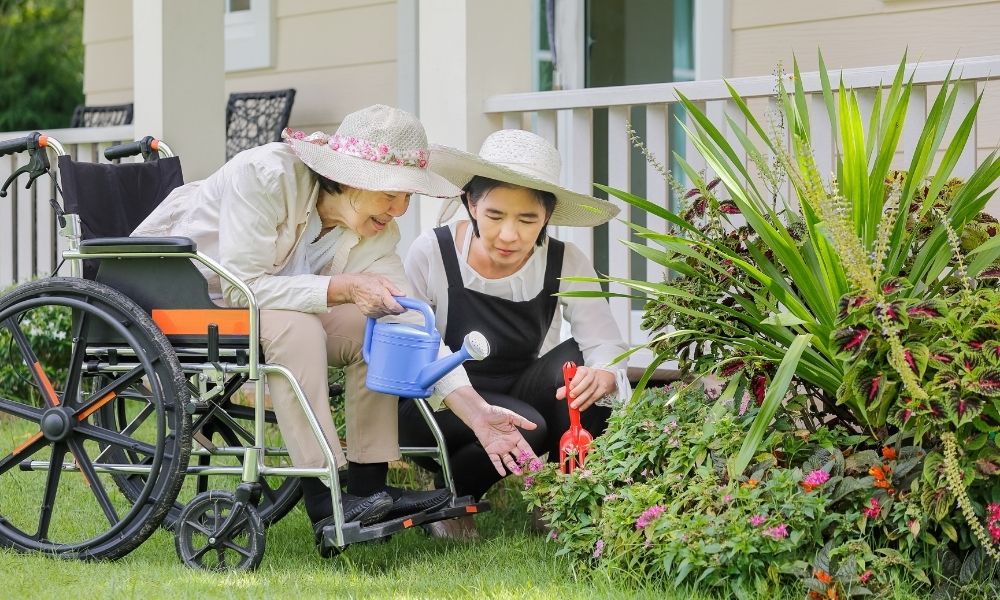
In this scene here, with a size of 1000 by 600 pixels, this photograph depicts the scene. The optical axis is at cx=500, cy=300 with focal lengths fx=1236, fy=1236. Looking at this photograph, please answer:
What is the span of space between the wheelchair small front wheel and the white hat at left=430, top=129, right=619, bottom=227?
1043 mm

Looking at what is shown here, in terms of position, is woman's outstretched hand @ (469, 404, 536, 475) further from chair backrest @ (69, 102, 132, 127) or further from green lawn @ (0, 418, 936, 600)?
chair backrest @ (69, 102, 132, 127)

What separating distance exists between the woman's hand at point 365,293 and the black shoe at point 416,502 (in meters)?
0.45

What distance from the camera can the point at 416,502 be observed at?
2.97 m

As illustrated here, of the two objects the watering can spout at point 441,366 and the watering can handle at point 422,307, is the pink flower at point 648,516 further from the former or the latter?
the watering can handle at point 422,307

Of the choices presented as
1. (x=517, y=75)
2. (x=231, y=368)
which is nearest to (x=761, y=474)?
(x=231, y=368)

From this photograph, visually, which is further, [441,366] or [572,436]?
[572,436]

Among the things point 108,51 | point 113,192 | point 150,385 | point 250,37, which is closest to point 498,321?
point 150,385

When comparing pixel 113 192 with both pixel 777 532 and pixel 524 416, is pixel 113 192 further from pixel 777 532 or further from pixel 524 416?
pixel 777 532

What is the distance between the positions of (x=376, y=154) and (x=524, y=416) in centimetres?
78

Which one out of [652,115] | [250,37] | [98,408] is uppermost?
[250,37]

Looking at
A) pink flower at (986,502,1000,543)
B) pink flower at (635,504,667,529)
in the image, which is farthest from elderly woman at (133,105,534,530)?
pink flower at (986,502,1000,543)

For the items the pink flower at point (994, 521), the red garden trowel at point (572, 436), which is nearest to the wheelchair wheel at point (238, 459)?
the red garden trowel at point (572, 436)

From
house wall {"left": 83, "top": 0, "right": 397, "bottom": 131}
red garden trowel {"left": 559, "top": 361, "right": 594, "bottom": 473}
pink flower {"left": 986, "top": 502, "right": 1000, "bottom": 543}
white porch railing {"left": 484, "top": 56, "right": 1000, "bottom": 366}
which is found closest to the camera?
pink flower {"left": 986, "top": 502, "right": 1000, "bottom": 543}

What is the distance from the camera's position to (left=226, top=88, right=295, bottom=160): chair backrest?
19.7ft
